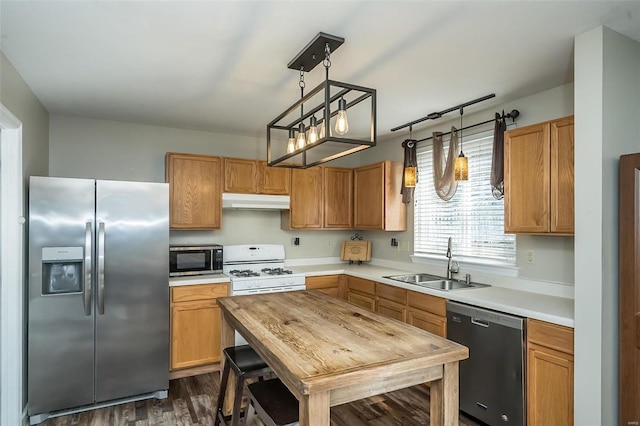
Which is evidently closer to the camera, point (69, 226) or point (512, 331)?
point (512, 331)

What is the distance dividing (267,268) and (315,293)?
1602 millimetres

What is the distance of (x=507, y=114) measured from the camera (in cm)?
A: 314

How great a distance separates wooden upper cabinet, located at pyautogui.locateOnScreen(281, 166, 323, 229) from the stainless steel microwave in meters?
0.92

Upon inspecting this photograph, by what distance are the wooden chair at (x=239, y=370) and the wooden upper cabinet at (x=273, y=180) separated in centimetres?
207

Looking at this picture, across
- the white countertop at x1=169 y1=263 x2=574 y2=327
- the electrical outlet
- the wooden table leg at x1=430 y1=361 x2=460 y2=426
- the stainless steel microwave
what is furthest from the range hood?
the wooden table leg at x1=430 y1=361 x2=460 y2=426

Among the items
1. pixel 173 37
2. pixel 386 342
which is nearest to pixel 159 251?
pixel 173 37

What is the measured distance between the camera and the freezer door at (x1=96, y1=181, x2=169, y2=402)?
9.73ft

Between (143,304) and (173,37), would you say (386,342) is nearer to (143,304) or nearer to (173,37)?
(173,37)

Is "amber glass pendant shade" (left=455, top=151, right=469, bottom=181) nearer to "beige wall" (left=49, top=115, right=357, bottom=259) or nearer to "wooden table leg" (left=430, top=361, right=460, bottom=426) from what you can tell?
"wooden table leg" (left=430, top=361, right=460, bottom=426)

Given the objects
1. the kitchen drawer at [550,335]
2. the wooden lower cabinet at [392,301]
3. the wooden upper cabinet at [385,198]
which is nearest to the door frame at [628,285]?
the kitchen drawer at [550,335]

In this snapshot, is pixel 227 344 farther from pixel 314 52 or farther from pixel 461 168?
pixel 461 168

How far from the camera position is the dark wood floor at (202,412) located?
9.02 feet

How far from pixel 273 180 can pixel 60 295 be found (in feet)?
7.39

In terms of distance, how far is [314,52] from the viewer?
7.06ft
